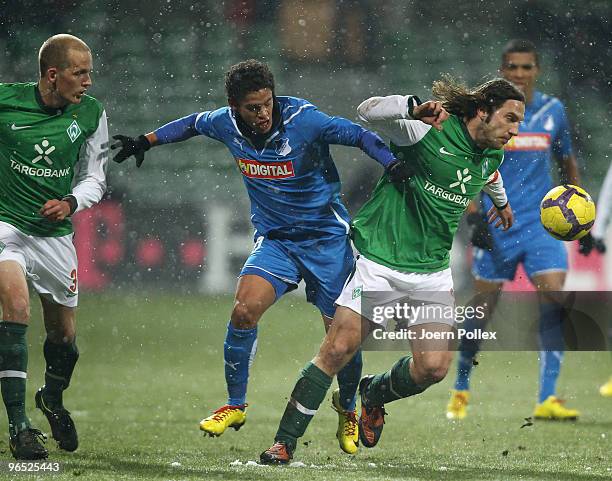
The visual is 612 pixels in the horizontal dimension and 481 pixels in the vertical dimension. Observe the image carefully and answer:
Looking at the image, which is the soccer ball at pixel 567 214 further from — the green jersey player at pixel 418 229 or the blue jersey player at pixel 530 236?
the blue jersey player at pixel 530 236

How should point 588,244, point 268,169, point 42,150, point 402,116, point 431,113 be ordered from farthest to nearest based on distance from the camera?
point 588,244
point 268,169
point 42,150
point 402,116
point 431,113

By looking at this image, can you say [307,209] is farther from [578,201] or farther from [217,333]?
[217,333]

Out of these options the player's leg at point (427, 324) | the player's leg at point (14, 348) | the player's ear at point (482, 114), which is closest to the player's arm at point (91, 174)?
the player's leg at point (14, 348)

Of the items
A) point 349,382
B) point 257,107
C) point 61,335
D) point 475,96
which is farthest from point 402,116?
point 61,335

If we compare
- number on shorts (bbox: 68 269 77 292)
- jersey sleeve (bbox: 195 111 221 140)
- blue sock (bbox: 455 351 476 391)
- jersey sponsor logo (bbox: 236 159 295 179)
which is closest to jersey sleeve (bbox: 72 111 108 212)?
number on shorts (bbox: 68 269 77 292)

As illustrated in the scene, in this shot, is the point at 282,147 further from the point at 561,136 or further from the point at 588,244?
the point at 561,136

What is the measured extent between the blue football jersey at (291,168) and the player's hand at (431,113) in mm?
537

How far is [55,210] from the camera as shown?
17.7 ft

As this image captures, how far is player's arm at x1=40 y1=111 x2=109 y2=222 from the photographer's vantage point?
556 centimetres

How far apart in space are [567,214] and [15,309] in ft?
8.96

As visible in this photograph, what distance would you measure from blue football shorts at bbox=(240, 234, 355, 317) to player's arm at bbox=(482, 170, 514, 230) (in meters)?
0.76

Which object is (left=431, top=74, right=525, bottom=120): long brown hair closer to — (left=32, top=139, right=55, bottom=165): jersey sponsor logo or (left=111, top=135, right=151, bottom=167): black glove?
(left=111, top=135, right=151, bottom=167): black glove

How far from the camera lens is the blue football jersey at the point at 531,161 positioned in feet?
24.7

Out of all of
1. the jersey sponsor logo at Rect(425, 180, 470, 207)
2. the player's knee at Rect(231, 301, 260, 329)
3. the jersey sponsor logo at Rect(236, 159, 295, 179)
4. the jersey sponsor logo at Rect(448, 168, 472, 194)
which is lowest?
the player's knee at Rect(231, 301, 260, 329)
